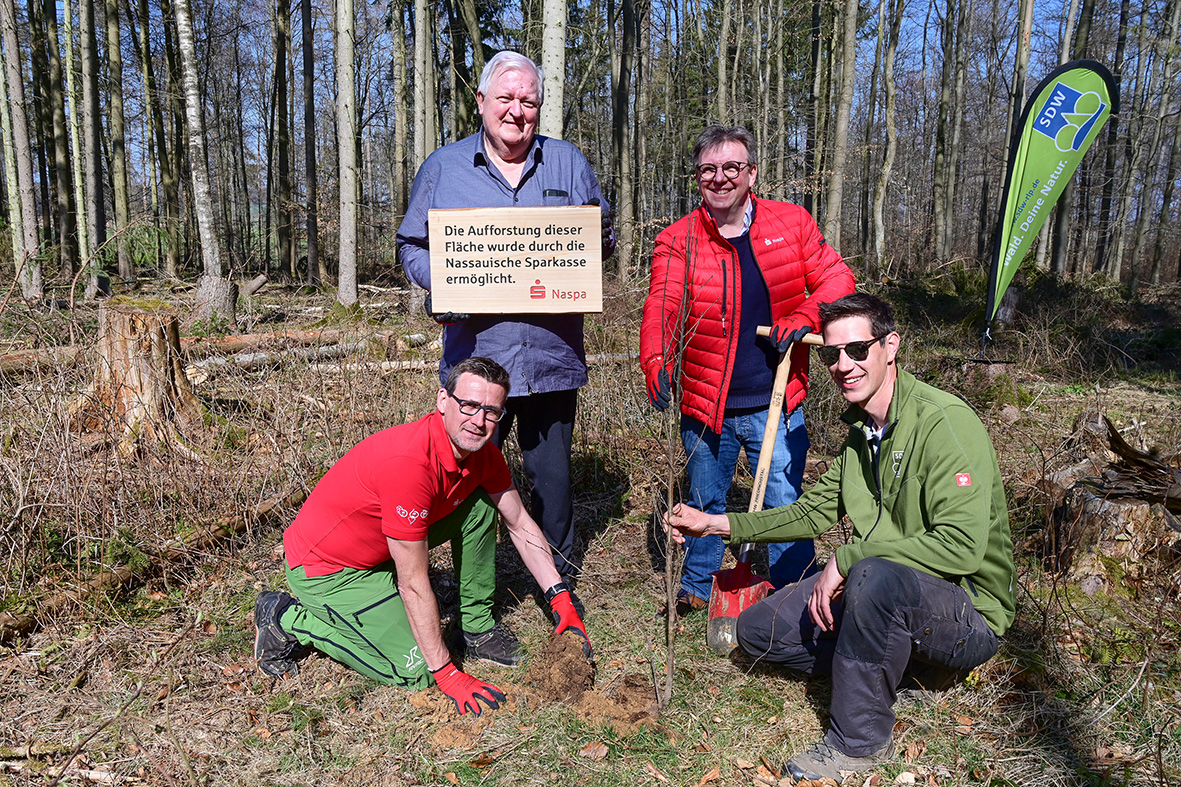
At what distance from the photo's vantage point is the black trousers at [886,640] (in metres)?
2.25

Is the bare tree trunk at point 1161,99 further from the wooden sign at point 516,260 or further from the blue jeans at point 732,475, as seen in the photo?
the wooden sign at point 516,260

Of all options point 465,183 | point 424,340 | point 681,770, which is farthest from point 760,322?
point 424,340

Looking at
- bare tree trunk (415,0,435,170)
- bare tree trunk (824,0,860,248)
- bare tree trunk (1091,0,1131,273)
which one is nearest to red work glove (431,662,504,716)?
bare tree trunk (415,0,435,170)

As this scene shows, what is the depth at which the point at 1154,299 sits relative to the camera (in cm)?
1564

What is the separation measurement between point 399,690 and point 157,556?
1.68 meters

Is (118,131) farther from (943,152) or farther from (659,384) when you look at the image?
(943,152)

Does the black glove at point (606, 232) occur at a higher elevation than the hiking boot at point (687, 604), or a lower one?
higher

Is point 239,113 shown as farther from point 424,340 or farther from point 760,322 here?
point 760,322

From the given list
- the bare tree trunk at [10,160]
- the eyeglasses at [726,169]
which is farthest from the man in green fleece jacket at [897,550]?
the bare tree trunk at [10,160]

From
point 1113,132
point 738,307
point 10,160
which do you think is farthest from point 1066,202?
point 10,160

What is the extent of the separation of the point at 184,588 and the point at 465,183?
8.47ft

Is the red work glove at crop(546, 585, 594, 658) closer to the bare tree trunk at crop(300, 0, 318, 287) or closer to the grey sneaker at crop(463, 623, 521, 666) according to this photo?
the grey sneaker at crop(463, 623, 521, 666)

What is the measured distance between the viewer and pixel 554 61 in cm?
545

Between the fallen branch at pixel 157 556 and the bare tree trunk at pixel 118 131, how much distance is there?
37.0 ft
